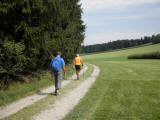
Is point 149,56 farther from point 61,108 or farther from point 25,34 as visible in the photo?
point 61,108

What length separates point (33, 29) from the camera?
652 inches

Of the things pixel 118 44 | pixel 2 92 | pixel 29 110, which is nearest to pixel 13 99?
pixel 2 92

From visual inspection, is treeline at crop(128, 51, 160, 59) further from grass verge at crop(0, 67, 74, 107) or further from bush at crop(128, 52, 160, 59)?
grass verge at crop(0, 67, 74, 107)

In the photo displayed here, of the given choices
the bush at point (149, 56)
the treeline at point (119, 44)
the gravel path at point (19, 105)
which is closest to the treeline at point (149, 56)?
the bush at point (149, 56)

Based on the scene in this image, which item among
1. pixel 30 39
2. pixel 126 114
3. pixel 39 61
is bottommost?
pixel 126 114

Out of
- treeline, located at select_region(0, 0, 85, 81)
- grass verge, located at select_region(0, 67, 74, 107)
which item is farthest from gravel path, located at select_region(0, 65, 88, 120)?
treeline, located at select_region(0, 0, 85, 81)

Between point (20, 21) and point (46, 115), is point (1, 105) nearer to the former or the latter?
point (46, 115)

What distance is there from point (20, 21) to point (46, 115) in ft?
24.2

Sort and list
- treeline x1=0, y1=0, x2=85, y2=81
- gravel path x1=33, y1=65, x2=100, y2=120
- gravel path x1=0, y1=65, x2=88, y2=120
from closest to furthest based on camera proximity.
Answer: gravel path x1=33, y1=65, x2=100, y2=120
gravel path x1=0, y1=65, x2=88, y2=120
treeline x1=0, y1=0, x2=85, y2=81

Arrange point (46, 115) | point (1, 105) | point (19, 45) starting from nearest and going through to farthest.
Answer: point (46, 115) < point (1, 105) < point (19, 45)

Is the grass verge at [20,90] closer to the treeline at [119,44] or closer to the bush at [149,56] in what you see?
the bush at [149,56]

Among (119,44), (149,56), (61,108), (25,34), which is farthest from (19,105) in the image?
(119,44)

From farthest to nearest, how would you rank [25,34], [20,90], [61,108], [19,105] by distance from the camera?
[25,34], [20,90], [19,105], [61,108]

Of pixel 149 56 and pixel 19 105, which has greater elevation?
pixel 19 105
